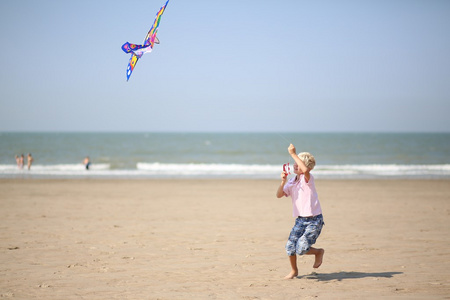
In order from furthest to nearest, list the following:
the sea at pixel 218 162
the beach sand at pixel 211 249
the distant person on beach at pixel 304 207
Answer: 1. the sea at pixel 218 162
2. the distant person on beach at pixel 304 207
3. the beach sand at pixel 211 249

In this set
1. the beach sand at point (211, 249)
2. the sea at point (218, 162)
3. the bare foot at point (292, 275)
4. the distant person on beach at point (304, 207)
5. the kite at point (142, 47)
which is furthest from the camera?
the sea at point (218, 162)

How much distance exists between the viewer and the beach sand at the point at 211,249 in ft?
15.3

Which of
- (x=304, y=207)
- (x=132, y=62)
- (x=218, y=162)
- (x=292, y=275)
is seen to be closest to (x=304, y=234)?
(x=304, y=207)

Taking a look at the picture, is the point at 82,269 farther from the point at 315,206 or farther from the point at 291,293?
the point at 315,206

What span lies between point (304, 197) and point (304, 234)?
42 cm

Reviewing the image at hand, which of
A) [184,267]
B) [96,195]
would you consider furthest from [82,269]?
[96,195]

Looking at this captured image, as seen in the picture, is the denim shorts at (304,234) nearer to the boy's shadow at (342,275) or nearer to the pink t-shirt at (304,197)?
the pink t-shirt at (304,197)

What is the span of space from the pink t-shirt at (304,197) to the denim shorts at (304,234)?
83 mm

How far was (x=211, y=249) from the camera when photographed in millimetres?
6605

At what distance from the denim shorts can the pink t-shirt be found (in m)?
0.08

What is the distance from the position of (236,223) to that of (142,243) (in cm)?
259

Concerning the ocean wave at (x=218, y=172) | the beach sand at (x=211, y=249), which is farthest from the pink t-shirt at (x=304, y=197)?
the ocean wave at (x=218, y=172)

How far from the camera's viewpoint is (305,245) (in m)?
4.79

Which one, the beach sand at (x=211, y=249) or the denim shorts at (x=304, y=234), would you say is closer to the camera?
the beach sand at (x=211, y=249)
